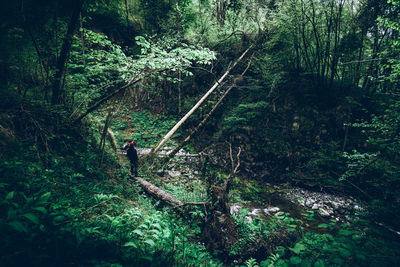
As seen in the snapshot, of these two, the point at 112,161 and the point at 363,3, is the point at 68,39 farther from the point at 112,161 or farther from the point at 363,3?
the point at 363,3

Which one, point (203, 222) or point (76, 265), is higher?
point (76, 265)

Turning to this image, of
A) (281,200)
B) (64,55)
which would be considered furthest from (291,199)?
(64,55)

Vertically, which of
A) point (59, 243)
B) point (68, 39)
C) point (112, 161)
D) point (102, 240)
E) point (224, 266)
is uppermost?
point (68, 39)

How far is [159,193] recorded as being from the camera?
518 cm

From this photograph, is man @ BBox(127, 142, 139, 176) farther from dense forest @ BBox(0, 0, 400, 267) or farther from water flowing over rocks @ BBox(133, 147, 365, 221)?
water flowing over rocks @ BBox(133, 147, 365, 221)

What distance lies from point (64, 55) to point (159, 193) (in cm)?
454

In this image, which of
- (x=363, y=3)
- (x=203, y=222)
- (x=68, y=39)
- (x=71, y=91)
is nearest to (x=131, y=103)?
(x=71, y=91)

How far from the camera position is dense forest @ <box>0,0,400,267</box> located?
6.31 feet

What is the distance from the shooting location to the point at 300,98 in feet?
30.1

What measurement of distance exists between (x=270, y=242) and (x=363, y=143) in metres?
7.53

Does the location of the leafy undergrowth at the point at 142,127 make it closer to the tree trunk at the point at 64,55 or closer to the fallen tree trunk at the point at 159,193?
the fallen tree trunk at the point at 159,193

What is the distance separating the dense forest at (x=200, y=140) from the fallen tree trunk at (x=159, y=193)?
0.16 feet

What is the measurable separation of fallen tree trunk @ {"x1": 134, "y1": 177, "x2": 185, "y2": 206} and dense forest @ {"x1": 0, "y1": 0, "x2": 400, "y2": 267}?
0.05 m

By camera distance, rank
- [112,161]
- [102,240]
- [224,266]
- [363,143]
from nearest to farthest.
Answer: [102,240], [224,266], [112,161], [363,143]
